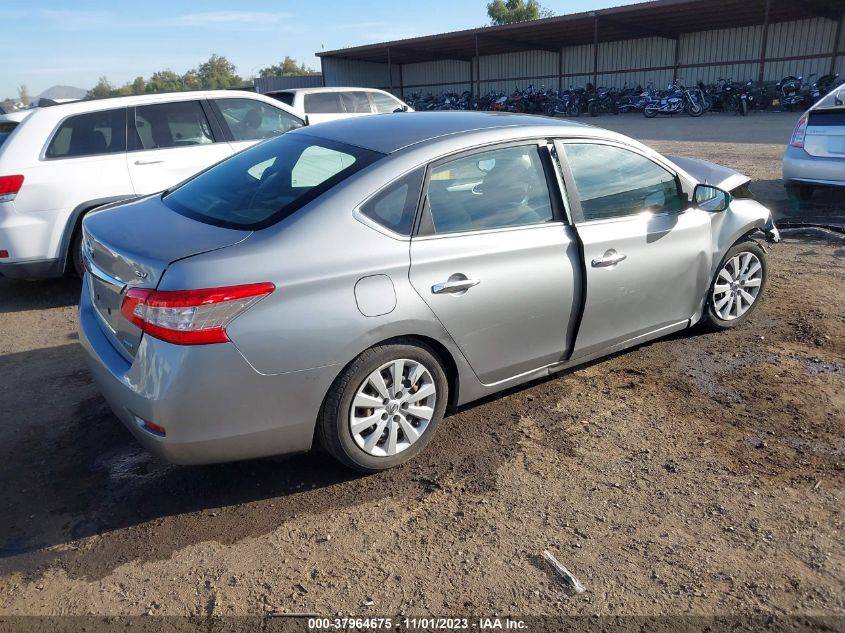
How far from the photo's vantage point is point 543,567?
2676mm

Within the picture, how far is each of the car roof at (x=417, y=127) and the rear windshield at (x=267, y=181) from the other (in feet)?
0.31

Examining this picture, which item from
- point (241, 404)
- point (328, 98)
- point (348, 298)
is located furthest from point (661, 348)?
point (328, 98)

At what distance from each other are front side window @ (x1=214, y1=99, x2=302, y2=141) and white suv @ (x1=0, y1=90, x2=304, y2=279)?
14 mm

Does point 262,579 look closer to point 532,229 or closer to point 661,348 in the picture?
point 532,229

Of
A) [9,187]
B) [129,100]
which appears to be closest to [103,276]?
[9,187]

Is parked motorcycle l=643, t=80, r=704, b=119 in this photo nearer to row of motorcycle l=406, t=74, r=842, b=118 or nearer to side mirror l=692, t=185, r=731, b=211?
row of motorcycle l=406, t=74, r=842, b=118

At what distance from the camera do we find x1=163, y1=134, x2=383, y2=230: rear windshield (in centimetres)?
318

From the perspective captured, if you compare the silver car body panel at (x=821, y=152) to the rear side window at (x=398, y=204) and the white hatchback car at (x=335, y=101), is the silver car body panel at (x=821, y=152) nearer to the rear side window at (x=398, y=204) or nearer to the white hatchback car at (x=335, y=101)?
the white hatchback car at (x=335, y=101)

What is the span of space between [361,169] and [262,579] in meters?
1.86

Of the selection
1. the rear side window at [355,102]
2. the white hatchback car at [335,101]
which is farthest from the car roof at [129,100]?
the rear side window at [355,102]

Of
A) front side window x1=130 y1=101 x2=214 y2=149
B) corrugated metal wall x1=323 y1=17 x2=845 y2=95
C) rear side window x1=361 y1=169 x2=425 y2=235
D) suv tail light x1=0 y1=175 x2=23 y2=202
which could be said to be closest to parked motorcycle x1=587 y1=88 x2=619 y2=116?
corrugated metal wall x1=323 y1=17 x2=845 y2=95

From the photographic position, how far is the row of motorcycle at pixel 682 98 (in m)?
25.2

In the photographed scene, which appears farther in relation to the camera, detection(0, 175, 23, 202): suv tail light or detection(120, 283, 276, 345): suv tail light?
detection(0, 175, 23, 202): suv tail light

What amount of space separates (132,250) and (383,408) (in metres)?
1.33
